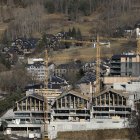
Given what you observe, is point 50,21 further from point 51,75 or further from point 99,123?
point 99,123

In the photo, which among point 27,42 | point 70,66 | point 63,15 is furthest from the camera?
point 63,15

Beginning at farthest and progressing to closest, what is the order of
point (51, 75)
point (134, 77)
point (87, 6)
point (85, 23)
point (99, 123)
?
point (87, 6) < point (85, 23) < point (51, 75) < point (134, 77) < point (99, 123)

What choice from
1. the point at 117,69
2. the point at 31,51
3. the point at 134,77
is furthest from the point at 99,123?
the point at 31,51

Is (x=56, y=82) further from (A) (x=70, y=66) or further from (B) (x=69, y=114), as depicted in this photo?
(B) (x=69, y=114)

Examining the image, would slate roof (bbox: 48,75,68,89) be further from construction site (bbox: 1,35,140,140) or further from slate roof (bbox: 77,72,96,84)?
construction site (bbox: 1,35,140,140)

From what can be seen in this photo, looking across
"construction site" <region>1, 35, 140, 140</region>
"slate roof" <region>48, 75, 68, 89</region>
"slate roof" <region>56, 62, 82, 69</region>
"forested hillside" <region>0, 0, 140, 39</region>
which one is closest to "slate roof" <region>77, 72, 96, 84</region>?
"slate roof" <region>48, 75, 68, 89</region>

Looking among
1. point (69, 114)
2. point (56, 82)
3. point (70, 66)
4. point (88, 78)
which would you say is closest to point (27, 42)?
point (70, 66)

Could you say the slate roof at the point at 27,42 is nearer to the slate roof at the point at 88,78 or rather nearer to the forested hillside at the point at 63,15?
the forested hillside at the point at 63,15

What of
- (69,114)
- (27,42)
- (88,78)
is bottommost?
(69,114)
